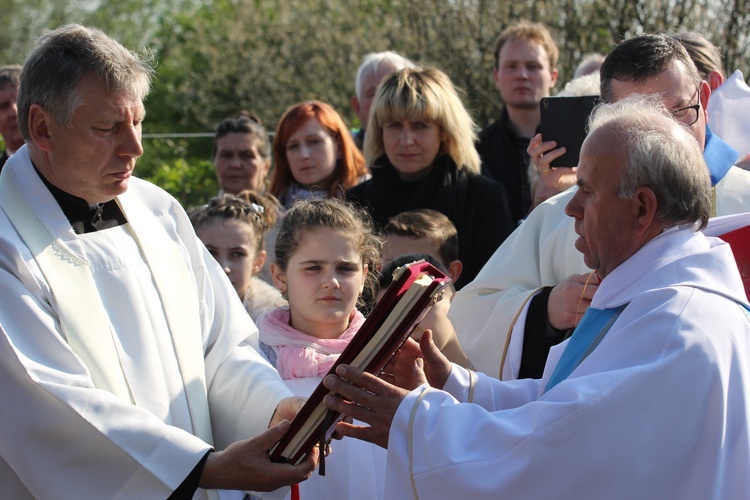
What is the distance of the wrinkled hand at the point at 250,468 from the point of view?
323 centimetres

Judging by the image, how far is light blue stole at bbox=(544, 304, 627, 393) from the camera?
9.93 feet

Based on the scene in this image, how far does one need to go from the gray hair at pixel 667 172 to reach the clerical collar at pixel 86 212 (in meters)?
1.77

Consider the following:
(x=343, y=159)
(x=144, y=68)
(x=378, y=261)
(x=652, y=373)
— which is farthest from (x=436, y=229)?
(x=652, y=373)

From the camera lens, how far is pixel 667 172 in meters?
2.90

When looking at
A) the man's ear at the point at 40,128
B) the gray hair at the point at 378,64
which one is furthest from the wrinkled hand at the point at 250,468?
the gray hair at the point at 378,64

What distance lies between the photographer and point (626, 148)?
9.70 ft

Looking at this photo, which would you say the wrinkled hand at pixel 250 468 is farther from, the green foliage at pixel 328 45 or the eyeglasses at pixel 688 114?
the green foliage at pixel 328 45

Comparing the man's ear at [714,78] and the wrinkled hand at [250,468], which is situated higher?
the man's ear at [714,78]

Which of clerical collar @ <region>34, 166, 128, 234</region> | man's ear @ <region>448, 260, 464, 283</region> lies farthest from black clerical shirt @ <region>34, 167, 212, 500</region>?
man's ear @ <region>448, 260, 464, 283</region>

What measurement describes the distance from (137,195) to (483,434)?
1673mm

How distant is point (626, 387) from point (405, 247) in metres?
2.55

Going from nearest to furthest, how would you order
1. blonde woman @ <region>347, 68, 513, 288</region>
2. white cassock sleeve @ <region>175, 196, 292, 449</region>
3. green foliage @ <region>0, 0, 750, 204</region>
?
white cassock sleeve @ <region>175, 196, 292, 449</region> < blonde woman @ <region>347, 68, 513, 288</region> < green foliage @ <region>0, 0, 750, 204</region>

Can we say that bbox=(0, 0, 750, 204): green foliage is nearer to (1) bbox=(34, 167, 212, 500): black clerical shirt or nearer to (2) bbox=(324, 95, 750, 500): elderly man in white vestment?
(1) bbox=(34, 167, 212, 500): black clerical shirt

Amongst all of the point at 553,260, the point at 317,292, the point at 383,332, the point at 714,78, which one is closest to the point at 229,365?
the point at 317,292
